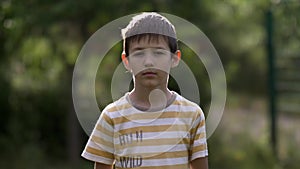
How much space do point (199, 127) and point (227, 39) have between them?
530 cm

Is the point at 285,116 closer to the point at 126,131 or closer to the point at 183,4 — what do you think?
the point at 183,4

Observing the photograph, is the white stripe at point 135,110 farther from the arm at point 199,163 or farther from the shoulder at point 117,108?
the arm at point 199,163

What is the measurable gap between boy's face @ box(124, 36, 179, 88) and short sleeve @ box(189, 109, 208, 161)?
20 cm

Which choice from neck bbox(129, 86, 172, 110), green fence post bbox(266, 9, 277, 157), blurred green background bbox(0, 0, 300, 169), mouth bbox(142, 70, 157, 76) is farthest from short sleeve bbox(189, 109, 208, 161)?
green fence post bbox(266, 9, 277, 157)

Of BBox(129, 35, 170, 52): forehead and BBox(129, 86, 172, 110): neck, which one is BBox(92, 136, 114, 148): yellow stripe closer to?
BBox(129, 86, 172, 110): neck

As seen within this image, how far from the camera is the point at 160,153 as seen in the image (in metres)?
2.30

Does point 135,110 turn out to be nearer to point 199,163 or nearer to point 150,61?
point 150,61

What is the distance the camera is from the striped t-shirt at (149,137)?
7.57ft

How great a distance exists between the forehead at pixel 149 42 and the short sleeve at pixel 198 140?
300mm

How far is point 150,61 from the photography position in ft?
7.39

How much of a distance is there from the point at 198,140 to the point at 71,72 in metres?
4.22

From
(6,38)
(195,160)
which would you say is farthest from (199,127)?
(6,38)

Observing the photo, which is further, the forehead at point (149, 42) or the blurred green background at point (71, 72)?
the blurred green background at point (71, 72)

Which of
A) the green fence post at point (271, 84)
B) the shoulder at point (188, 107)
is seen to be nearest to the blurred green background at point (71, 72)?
the green fence post at point (271, 84)
